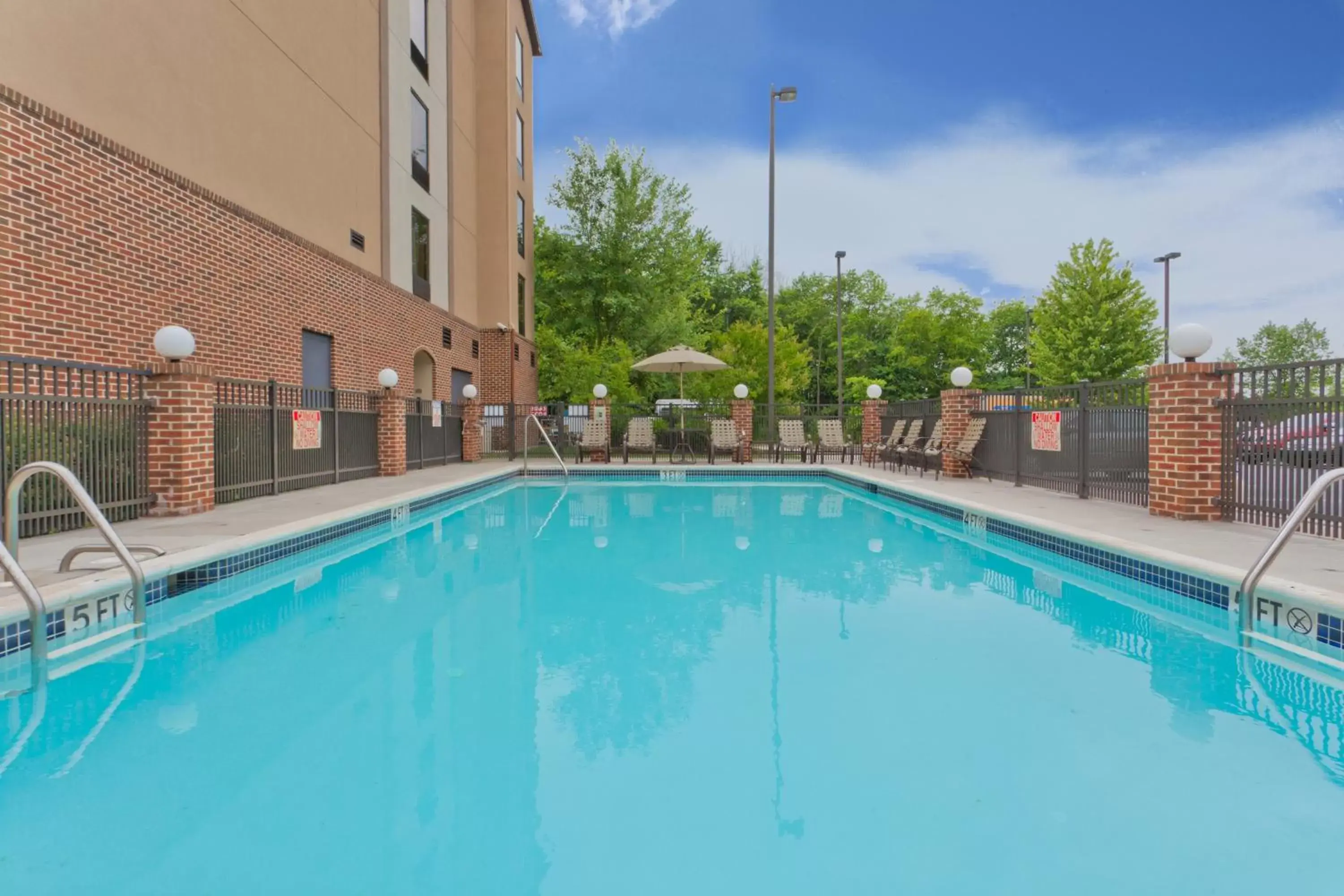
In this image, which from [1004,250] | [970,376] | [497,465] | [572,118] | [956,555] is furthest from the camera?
[1004,250]

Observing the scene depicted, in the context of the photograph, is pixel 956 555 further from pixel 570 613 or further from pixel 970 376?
pixel 970 376

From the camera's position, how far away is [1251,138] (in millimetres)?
25859

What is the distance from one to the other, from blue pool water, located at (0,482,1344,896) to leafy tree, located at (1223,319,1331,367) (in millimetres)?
49919

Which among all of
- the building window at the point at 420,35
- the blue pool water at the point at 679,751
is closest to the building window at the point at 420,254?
the building window at the point at 420,35

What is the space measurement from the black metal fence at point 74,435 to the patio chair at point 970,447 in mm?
10303

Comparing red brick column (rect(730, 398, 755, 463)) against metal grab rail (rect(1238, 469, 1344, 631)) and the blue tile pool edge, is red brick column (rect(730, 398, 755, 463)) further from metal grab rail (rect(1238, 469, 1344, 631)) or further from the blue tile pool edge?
metal grab rail (rect(1238, 469, 1344, 631))

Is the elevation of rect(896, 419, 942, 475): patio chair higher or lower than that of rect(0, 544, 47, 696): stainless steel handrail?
higher

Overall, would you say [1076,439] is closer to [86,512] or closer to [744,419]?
[744,419]

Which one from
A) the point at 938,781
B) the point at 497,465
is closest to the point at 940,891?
the point at 938,781

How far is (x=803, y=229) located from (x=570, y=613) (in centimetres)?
3708

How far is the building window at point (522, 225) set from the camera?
21.8 meters

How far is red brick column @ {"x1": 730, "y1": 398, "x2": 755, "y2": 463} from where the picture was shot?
16.2 meters

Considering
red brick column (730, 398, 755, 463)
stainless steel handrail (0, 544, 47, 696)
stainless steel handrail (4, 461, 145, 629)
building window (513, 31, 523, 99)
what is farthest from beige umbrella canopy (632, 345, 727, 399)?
stainless steel handrail (0, 544, 47, 696)

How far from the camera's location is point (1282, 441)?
6133 millimetres
